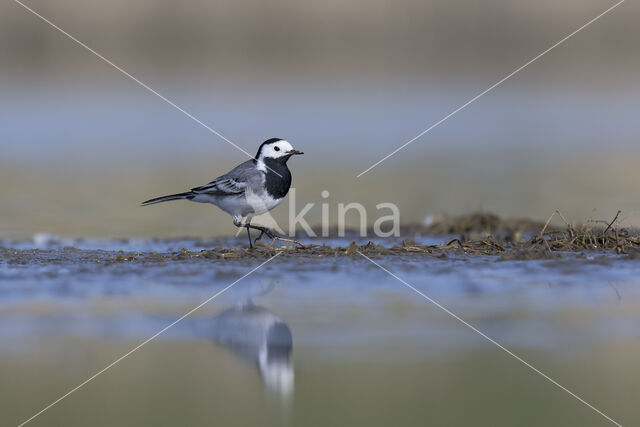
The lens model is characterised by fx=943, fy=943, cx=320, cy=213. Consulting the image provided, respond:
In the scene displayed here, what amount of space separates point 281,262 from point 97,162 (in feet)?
34.6

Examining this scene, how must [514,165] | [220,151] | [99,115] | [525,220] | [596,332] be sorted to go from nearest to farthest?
[596,332]
[525,220]
[514,165]
[220,151]
[99,115]

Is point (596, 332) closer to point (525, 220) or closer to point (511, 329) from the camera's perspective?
point (511, 329)

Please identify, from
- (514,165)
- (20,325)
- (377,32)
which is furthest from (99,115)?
(20,325)

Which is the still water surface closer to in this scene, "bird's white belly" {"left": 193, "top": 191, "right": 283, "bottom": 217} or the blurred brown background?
"bird's white belly" {"left": 193, "top": 191, "right": 283, "bottom": 217}

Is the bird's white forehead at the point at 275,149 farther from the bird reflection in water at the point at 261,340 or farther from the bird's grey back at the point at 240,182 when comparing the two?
the bird reflection in water at the point at 261,340

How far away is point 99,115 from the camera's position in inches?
989

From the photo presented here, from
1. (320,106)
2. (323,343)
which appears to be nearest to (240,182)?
(323,343)

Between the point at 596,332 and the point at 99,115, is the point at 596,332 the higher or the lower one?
the lower one

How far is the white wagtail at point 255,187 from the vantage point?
10102 millimetres

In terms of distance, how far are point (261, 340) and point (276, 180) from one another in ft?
15.1

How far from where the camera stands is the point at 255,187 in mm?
10109

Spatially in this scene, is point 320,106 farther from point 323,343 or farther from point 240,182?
point 323,343

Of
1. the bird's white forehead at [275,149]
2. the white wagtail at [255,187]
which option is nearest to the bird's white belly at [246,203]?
the white wagtail at [255,187]

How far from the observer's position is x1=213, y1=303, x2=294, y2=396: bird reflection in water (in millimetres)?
5059
